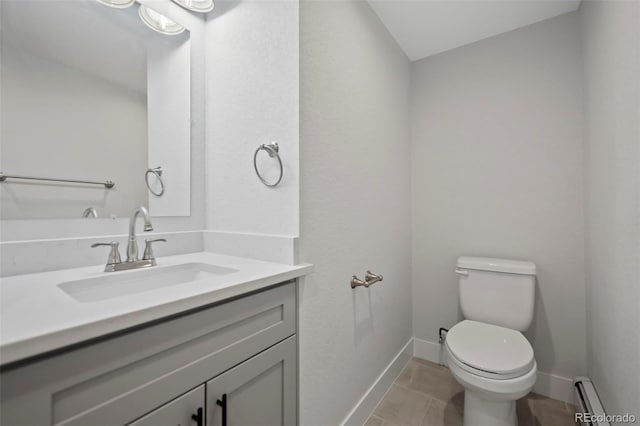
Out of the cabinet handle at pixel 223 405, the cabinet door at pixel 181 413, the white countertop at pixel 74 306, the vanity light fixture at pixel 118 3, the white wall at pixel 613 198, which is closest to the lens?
the white countertop at pixel 74 306

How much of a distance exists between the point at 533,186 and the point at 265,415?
2.00m

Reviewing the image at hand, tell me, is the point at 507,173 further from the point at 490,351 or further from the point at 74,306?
the point at 74,306

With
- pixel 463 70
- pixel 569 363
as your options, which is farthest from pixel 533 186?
pixel 569 363

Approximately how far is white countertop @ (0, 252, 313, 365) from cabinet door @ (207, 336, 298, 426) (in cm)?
25

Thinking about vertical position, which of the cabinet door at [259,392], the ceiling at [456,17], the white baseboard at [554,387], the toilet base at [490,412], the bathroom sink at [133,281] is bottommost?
the white baseboard at [554,387]

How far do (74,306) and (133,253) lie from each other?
48cm

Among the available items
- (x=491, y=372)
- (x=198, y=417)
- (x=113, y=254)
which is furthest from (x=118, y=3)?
(x=491, y=372)

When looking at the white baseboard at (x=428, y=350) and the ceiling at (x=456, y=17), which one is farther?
the white baseboard at (x=428, y=350)

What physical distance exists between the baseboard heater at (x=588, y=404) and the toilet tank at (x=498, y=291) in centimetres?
36

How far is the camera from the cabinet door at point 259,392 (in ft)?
2.45

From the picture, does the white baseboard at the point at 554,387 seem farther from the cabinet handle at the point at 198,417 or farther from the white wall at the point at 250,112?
the cabinet handle at the point at 198,417

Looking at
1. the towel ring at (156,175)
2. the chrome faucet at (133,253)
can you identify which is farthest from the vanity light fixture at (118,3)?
the chrome faucet at (133,253)

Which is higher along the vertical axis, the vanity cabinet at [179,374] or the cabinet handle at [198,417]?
the vanity cabinet at [179,374]

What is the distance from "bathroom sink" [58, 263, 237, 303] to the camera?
85 cm
